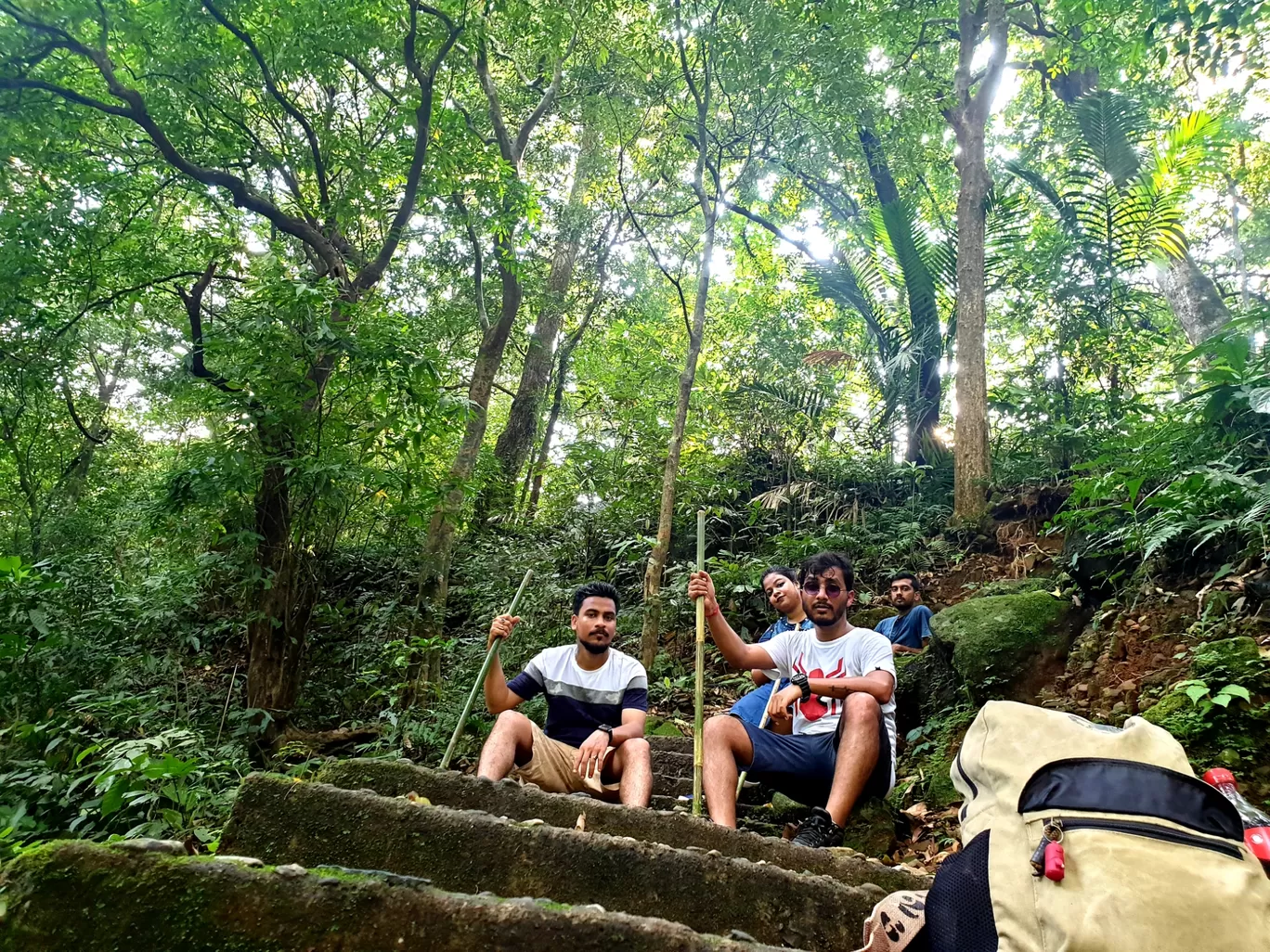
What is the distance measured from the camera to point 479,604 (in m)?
7.66

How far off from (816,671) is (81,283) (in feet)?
26.6

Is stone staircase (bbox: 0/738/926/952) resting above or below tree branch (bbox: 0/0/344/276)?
below

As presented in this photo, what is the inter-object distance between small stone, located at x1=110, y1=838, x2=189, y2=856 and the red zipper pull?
1.84 meters

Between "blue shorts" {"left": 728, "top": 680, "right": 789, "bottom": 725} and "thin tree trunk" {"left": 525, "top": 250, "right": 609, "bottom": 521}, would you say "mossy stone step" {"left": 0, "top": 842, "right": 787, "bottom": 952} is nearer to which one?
"blue shorts" {"left": 728, "top": 680, "right": 789, "bottom": 725}

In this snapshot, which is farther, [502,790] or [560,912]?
[502,790]

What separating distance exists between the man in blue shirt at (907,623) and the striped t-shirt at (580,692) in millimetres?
2432

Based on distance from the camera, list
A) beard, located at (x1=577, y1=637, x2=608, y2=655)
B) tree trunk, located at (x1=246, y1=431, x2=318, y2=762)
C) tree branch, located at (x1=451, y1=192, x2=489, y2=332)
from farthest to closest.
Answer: tree branch, located at (x1=451, y1=192, x2=489, y2=332)
tree trunk, located at (x1=246, y1=431, x2=318, y2=762)
beard, located at (x1=577, y1=637, x2=608, y2=655)

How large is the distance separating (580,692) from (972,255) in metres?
7.70

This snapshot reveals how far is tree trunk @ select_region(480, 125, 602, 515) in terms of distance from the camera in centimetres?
1123

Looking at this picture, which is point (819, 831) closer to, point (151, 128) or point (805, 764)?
point (805, 764)

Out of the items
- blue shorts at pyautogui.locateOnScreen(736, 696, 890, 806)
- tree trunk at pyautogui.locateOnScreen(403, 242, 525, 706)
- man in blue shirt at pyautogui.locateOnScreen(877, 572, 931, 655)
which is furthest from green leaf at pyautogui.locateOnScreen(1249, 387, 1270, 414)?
tree trunk at pyautogui.locateOnScreen(403, 242, 525, 706)

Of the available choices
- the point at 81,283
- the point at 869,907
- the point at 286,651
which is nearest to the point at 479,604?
the point at 286,651

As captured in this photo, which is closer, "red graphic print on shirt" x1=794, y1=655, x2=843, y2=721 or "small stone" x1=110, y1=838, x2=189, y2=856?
"small stone" x1=110, y1=838, x2=189, y2=856

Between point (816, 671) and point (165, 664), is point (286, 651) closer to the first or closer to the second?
point (165, 664)
